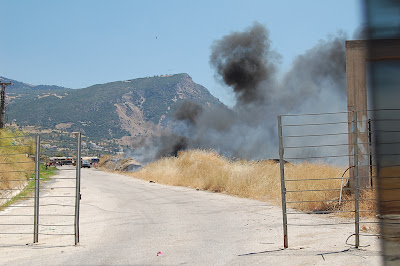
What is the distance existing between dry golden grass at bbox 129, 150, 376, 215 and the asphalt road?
2.63ft

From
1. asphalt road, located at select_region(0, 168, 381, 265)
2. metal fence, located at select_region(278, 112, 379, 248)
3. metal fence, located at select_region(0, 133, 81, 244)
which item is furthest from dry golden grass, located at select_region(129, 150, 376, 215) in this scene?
metal fence, located at select_region(0, 133, 81, 244)

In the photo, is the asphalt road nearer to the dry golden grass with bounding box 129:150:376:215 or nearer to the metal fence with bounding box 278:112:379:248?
the metal fence with bounding box 278:112:379:248

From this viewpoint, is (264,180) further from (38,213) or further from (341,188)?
(38,213)

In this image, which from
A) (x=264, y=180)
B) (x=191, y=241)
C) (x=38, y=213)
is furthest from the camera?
(x=264, y=180)

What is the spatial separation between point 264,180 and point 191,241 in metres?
8.68

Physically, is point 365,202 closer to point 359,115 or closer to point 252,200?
point 359,115

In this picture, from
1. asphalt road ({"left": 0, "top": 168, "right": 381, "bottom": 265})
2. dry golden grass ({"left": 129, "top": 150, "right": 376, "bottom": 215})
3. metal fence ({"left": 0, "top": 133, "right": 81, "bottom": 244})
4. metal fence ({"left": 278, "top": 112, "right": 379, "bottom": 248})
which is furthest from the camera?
dry golden grass ({"left": 129, "top": 150, "right": 376, "bottom": 215})

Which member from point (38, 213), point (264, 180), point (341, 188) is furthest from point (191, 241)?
point (264, 180)

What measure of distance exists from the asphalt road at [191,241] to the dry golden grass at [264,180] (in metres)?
0.80

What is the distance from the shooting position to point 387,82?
100 inches

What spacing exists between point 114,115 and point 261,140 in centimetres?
16063

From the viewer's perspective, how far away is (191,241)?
773 centimetres

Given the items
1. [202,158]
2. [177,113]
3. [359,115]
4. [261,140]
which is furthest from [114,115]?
[359,115]

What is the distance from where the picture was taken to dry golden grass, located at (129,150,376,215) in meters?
11.0
